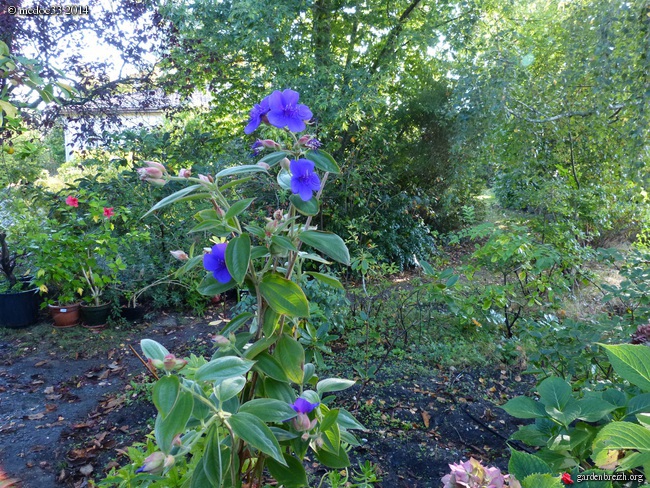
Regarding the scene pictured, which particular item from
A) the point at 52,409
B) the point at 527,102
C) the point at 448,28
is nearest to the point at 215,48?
the point at 448,28

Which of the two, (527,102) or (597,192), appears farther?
(527,102)

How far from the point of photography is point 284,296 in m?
0.90

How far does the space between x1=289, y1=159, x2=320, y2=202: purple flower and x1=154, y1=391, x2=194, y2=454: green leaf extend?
1.36ft

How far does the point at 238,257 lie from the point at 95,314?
3.74 metres

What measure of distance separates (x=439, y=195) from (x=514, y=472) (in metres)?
6.28

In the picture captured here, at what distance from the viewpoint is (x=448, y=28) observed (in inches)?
199

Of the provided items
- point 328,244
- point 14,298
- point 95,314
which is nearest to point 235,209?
point 328,244

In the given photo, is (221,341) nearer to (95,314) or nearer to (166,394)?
(166,394)

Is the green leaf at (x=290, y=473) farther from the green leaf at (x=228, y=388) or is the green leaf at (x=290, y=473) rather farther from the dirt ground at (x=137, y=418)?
the dirt ground at (x=137, y=418)

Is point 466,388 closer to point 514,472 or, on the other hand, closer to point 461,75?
point 514,472

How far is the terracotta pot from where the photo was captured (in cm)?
402

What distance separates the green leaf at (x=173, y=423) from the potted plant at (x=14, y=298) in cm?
394

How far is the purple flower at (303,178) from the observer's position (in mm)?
874

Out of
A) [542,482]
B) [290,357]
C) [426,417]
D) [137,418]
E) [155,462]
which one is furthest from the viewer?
[137,418]
